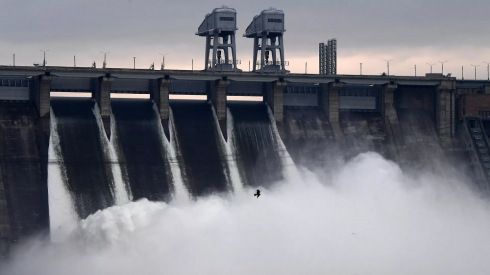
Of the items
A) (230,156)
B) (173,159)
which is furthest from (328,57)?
(173,159)

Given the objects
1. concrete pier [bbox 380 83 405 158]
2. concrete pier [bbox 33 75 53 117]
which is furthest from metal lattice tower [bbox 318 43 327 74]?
concrete pier [bbox 33 75 53 117]

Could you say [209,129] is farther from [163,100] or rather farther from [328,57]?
[328,57]

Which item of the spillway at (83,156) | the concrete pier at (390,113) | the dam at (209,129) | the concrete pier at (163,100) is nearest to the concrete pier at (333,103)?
the dam at (209,129)

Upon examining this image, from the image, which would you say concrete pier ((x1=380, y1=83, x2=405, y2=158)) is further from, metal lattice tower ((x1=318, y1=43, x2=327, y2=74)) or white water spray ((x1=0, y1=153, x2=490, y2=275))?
metal lattice tower ((x1=318, y1=43, x2=327, y2=74))

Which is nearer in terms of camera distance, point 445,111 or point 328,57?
point 445,111

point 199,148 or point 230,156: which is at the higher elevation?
point 199,148

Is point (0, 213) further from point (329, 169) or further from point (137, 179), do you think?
point (329, 169)

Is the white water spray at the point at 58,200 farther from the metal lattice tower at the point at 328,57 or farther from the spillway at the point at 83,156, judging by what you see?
the metal lattice tower at the point at 328,57
